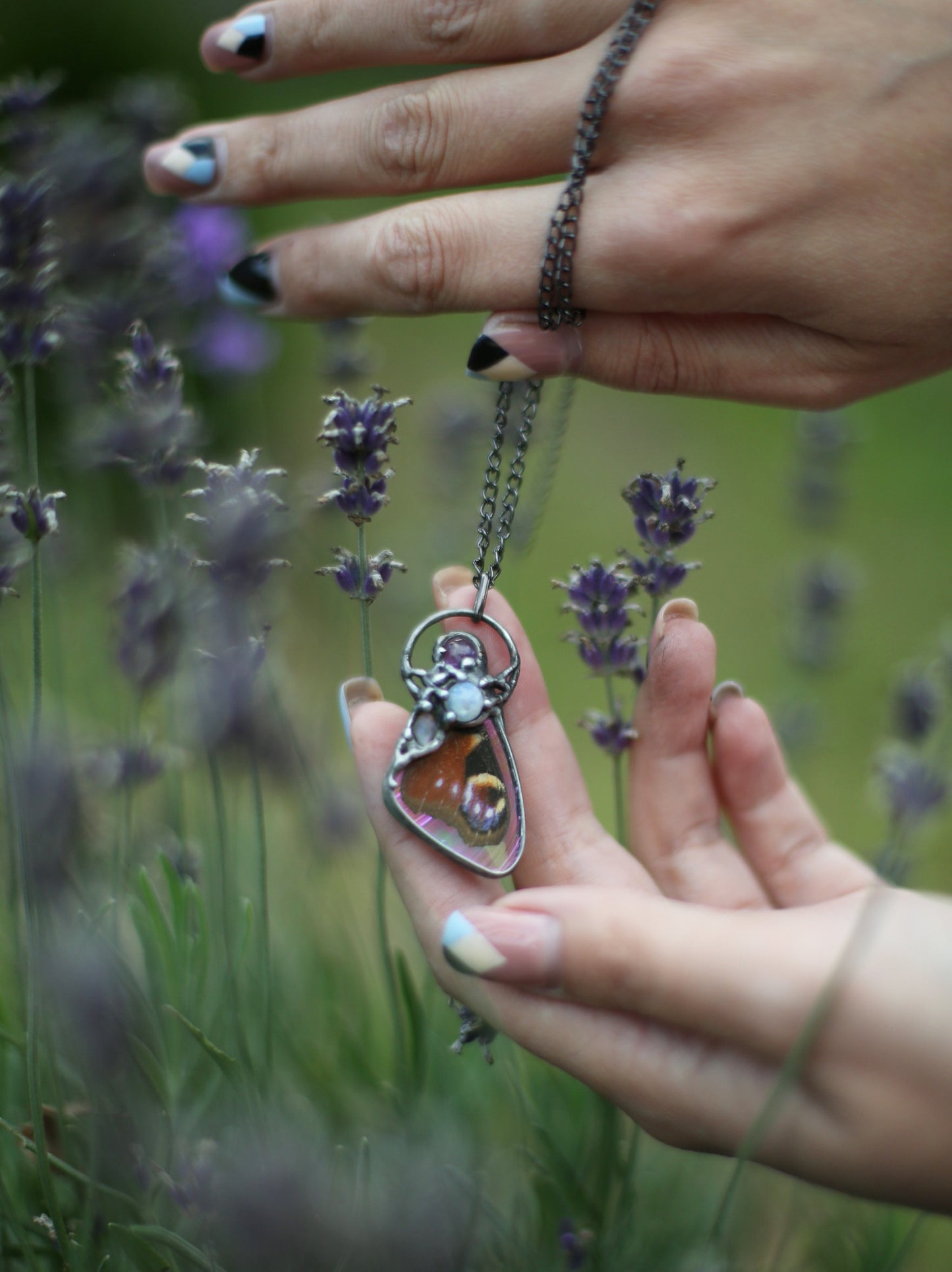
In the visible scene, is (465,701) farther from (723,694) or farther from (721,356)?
(721,356)

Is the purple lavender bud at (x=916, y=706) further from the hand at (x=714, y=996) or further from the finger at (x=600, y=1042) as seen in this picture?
the finger at (x=600, y=1042)

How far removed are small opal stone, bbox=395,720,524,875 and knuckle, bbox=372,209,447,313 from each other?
0.59 metres

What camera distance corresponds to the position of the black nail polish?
1.27 metres

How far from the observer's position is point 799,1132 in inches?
36.1

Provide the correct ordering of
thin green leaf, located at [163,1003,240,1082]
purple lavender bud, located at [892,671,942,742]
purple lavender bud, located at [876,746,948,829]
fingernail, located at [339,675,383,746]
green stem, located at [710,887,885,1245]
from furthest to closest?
purple lavender bud, located at [892,671,942,742] < purple lavender bud, located at [876,746,948,829] < fingernail, located at [339,675,383,746] < thin green leaf, located at [163,1003,240,1082] < green stem, located at [710,887,885,1245]

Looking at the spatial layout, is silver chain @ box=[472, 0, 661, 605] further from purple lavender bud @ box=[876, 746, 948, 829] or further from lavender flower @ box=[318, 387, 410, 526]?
purple lavender bud @ box=[876, 746, 948, 829]

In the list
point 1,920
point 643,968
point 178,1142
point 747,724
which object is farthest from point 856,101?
point 1,920

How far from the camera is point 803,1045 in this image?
811 millimetres

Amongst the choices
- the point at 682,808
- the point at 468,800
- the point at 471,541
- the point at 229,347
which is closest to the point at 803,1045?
→ the point at 468,800

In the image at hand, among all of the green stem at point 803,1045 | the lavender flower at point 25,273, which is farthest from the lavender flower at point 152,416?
the green stem at point 803,1045

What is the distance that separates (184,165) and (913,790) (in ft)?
4.66

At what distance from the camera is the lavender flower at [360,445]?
113 centimetres

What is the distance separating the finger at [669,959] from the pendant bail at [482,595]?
398 millimetres

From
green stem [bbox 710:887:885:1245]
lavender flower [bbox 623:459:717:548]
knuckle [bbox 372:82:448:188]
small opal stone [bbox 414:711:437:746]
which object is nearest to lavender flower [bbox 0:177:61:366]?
knuckle [bbox 372:82:448:188]
